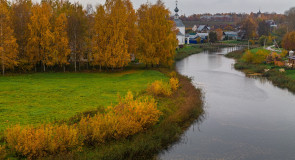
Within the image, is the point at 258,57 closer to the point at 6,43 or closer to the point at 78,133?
the point at 6,43

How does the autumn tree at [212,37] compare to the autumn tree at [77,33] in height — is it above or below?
above

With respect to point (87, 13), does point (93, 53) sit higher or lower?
lower

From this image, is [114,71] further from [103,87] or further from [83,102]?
[83,102]

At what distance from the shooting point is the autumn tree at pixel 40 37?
30.2 meters

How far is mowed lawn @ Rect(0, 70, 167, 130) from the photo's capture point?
49.2ft

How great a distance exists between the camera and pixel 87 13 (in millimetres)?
36625

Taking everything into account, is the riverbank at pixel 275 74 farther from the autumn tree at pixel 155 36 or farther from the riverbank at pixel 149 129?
the autumn tree at pixel 155 36

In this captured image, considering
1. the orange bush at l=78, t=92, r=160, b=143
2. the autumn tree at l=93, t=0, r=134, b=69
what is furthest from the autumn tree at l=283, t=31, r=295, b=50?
the orange bush at l=78, t=92, r=160, b=143

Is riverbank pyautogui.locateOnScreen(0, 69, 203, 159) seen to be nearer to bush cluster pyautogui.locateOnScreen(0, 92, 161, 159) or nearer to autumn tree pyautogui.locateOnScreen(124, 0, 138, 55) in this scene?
bush cluster pyautogui.locateOnScreen(0, 92, 161, 159)

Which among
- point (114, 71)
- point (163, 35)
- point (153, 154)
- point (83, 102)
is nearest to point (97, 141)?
point (153, 154)

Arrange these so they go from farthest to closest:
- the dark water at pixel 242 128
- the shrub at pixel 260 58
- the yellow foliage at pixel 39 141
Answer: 1. the shrub at pixel 260 58
2. the dark water at pixel 242 128
3. the yellow foliage at pixel 39 141

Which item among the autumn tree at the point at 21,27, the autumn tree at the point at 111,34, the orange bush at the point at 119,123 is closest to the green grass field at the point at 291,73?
the autumn tree at the point at 111,34

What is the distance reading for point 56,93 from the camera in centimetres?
Answer: 2055

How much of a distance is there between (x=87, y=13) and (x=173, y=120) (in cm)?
2572
